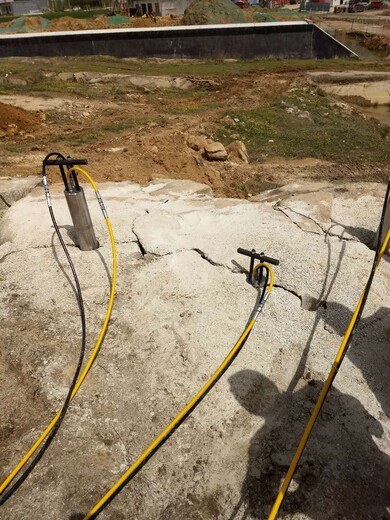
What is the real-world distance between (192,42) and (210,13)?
248 inches

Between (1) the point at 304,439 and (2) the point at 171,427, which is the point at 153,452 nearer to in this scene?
(2) the point at 171,427

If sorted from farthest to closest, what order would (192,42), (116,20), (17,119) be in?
1. (116,20)
2. (192,42)
3. (17,119)

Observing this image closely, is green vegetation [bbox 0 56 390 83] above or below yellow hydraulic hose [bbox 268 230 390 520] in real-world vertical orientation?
above

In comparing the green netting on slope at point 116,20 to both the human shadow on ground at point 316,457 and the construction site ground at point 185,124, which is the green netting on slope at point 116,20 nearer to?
the construction site ground at point 185,124

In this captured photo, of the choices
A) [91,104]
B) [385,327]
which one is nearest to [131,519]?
[385,327]

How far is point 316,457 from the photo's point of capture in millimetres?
3062

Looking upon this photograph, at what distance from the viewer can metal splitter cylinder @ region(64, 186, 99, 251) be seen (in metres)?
4.68

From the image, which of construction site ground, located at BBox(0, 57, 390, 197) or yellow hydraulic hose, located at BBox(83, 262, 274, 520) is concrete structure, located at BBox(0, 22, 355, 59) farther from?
yellow hydraulic hose, located at BBox(83, 262, 274, 520)

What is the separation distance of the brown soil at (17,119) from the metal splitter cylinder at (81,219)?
9.26 meters

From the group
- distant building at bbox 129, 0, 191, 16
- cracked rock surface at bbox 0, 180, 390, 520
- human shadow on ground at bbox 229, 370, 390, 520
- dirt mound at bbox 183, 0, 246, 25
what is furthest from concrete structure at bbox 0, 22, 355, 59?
human shadow on ground at bbox 229, 370, 390, 520

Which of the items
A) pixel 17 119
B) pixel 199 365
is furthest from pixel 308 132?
pixel 199 365

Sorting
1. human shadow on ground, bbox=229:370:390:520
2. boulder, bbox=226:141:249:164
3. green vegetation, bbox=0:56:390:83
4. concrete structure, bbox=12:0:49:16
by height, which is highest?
concrete structure, bbox=12:0:49:16

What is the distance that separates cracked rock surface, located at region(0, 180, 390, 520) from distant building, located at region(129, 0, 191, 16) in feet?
140

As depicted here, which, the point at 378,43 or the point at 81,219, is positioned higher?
the point at 378,43
